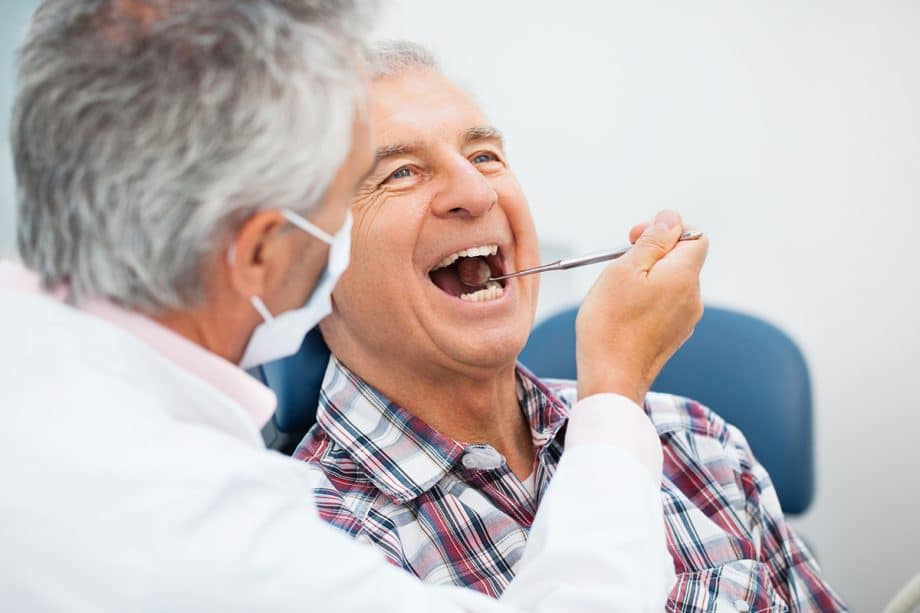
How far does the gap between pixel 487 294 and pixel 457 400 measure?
6.3 inches

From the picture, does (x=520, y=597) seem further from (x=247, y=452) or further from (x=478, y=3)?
(x=478, y=3)

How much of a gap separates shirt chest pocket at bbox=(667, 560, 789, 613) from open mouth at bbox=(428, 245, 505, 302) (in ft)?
1.57

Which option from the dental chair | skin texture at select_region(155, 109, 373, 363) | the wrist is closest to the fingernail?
the wrist

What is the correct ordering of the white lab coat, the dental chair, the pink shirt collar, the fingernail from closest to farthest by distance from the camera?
the white lab coat, the pink shirt collar, the fingernail, the dental chair

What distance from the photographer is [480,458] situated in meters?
1.22

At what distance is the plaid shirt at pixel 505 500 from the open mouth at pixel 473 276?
18cm

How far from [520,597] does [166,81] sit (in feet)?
1.82

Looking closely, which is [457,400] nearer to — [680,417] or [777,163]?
[680,417]

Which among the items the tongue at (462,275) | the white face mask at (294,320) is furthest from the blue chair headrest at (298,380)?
the white face mask at (294,320)

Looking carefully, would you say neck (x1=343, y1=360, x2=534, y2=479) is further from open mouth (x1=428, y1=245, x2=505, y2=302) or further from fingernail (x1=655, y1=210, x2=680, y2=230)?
fingernail (x1=655, y1=210, x2=680, y2=230)

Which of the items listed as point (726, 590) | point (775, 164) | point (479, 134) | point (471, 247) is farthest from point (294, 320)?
point (775, 164)

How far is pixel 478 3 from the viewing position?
7.57 feet

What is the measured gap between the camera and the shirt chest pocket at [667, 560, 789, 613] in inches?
47.3

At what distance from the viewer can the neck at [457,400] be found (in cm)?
130
